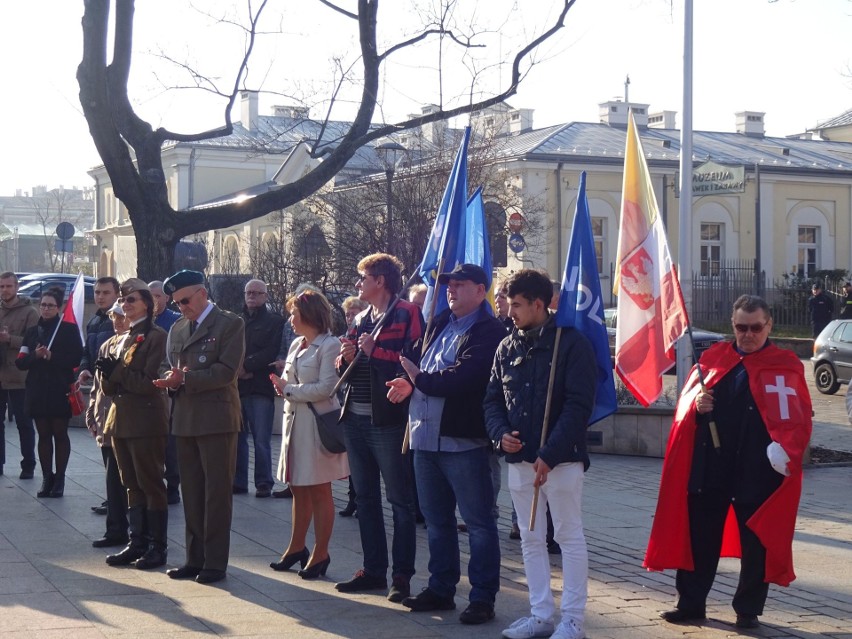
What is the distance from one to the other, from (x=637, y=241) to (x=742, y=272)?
33.6 meters

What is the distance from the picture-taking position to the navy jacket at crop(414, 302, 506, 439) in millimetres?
6453

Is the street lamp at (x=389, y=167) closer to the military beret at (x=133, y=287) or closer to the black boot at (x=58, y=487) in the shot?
the black boot at (x=58, y=487)

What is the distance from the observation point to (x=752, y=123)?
5331 centimetres

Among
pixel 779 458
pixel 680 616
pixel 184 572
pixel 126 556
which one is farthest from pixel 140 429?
pixel 779 458

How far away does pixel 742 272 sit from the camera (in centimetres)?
3975

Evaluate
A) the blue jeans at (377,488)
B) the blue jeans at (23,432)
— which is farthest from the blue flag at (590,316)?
the blue jeans at (23,432)

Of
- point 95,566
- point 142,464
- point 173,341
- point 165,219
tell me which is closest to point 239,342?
point 173,341

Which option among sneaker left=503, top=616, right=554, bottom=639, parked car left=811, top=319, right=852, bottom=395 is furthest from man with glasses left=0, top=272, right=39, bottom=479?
parked car left=811, top=319, right=852, bottom=395

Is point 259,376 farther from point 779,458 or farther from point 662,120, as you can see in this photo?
point 662,120

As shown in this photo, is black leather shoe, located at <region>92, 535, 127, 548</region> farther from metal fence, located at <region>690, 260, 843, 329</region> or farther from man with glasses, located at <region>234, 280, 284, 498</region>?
metal fence, located at <region>690, 260, 843, 329</region>

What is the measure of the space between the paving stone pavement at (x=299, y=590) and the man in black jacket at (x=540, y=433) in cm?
34

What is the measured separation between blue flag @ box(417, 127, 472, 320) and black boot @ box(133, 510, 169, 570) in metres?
2.20

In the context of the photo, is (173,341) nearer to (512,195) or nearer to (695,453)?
(695,453)

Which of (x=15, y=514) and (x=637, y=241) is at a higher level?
(x=637, y=241)
